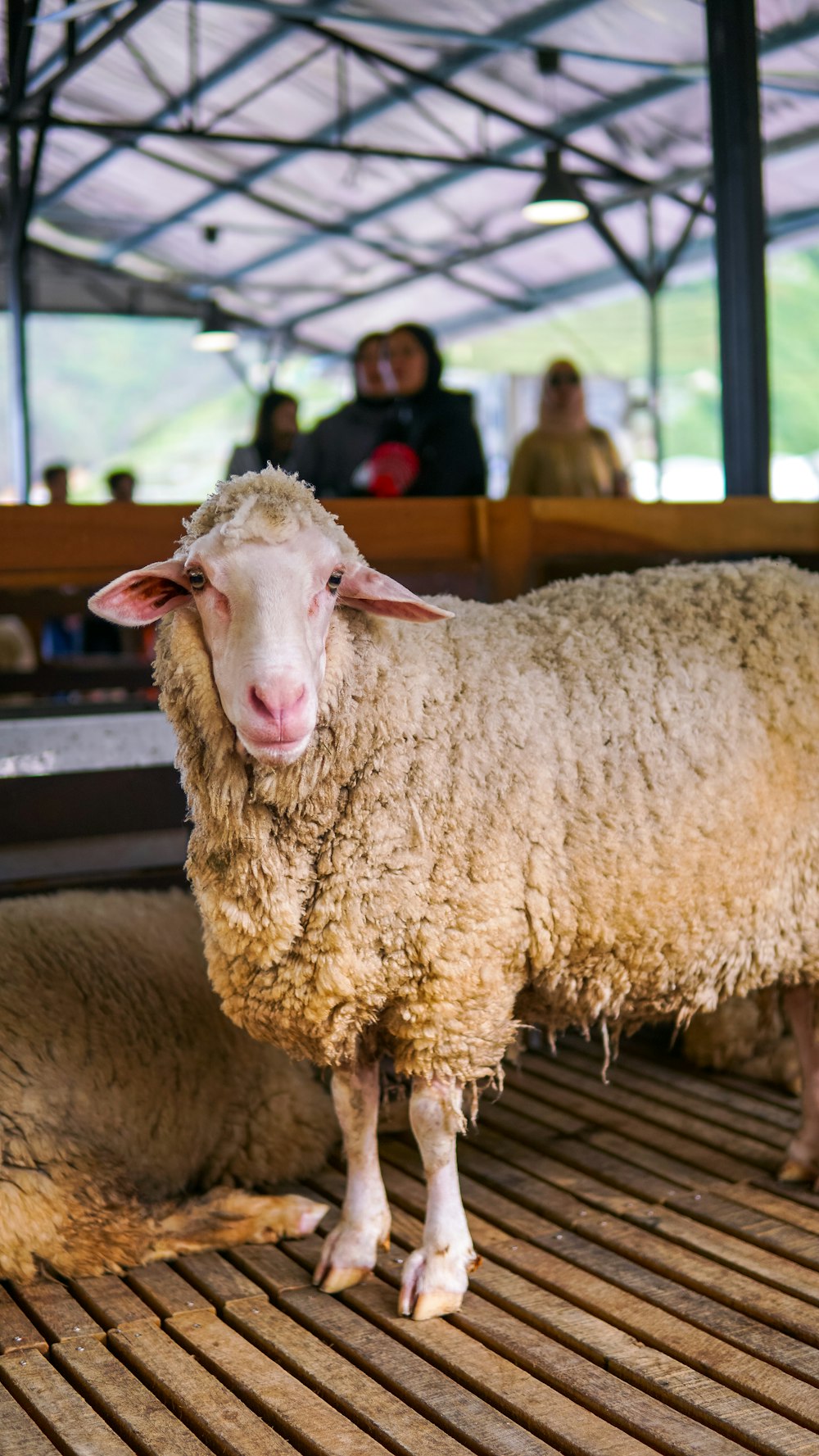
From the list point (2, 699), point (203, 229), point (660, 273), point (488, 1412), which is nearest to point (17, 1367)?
point (488, 1412)

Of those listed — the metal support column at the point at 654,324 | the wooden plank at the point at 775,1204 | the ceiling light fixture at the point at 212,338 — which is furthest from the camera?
the ceiling light fixture at the point at 212,338

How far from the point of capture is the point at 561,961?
2.12 meters

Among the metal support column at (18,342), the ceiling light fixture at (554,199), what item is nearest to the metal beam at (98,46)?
the metal support column at (18,342)

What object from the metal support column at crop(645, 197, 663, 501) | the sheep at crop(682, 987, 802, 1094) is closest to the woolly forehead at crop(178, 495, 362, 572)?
the sheep at crop(682, 987, 802, 1094)

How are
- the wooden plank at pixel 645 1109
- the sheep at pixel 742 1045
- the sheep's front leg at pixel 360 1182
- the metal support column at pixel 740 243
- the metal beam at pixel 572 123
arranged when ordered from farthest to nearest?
1. the metal beam at pixel 572 123
2. the metal support column at pixel 740 243
3. the sheep at pixel 742 1045
4. the wooden plank at pixel 645 1109
5. the sheep's front leg at pixel 360 1182

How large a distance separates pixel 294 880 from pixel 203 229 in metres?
12.3

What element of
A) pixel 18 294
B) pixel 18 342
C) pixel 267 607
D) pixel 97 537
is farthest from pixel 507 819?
pixel 18 342

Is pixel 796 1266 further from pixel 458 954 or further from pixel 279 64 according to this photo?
pixel 279 64

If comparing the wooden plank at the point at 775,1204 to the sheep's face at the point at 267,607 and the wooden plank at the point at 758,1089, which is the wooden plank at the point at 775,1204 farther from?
the sheep's face at the point at 267,607

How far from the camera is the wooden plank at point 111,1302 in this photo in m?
2.01

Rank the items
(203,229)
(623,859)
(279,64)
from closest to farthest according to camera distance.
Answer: (623,859) < (279,64) < (203,229)

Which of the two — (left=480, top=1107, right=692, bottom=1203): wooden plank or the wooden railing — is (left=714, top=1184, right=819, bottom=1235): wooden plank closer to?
(left=480, top=1107, right=692, bottom=1203): wooden plank

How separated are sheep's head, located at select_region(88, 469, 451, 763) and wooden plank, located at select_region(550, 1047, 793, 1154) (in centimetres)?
136

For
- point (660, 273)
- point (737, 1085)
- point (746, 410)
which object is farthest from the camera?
point (660, 273)
